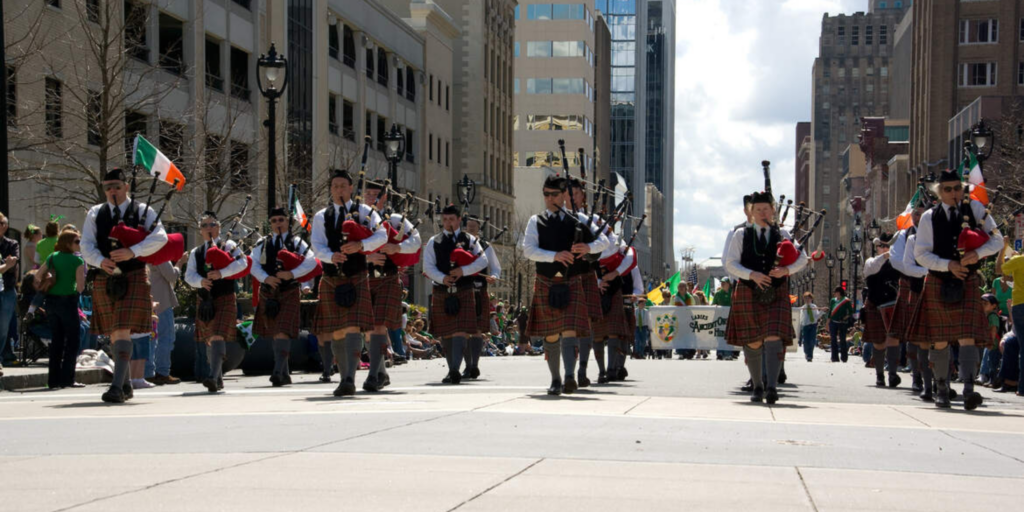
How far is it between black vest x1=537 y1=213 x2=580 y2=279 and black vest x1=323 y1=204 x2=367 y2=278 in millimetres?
1649

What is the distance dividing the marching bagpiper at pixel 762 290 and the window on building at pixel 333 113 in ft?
126

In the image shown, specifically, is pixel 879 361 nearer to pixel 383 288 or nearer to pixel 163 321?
pixel 383 288

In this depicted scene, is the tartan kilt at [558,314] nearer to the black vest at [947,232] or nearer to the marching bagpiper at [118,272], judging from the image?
the black vest at [947,232]

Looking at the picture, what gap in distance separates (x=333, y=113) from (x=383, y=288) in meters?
38.2

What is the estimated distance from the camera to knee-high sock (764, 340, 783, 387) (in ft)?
38.5

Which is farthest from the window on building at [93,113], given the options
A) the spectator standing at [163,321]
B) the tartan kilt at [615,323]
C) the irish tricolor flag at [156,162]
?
the tartan kilt at [615,323]

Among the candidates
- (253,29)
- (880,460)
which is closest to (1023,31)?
(253,29)

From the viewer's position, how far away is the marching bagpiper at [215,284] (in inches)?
557

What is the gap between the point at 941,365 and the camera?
1198cm

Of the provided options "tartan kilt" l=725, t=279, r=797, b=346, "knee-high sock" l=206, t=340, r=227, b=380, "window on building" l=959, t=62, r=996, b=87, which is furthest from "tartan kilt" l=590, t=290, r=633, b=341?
"window on building" l=959, t=62, r=996, b=87

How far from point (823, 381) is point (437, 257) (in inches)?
220

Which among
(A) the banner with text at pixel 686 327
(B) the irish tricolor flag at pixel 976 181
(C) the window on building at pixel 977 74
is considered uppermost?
(C) the window on building at pixel 977 74

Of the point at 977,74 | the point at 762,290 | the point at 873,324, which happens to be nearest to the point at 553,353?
the point at 762,290

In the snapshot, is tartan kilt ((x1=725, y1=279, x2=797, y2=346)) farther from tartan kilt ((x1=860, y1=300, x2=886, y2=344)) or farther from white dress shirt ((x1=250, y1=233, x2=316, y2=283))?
tartan kilt ((x1=860, y1=300, x2=886, y2=344))
